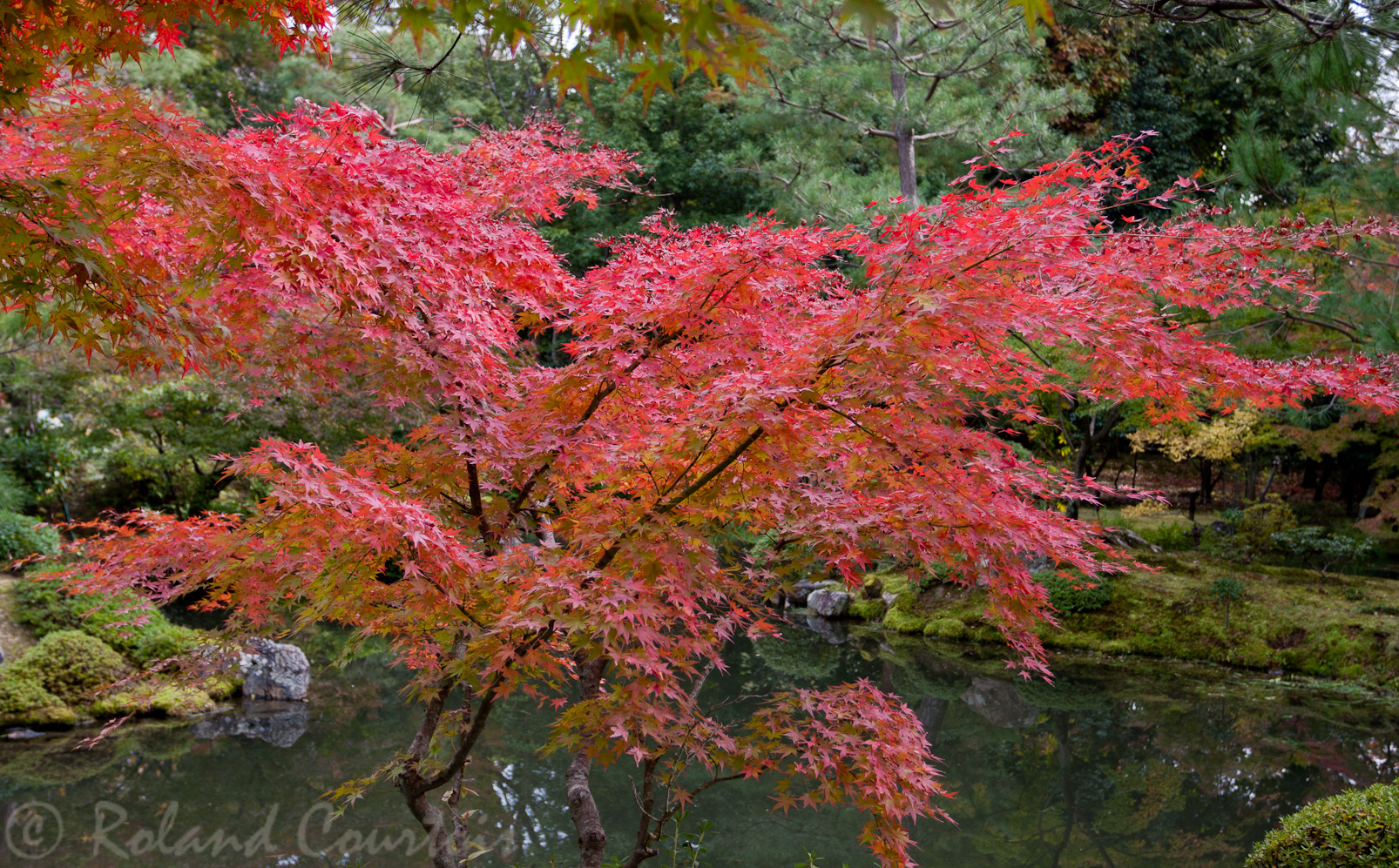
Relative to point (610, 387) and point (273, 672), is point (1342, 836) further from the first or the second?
point (273, 672)

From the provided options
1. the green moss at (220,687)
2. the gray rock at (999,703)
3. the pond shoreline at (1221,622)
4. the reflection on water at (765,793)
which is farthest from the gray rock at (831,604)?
the green moss at (220,687)

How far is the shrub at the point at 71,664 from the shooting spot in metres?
6.93

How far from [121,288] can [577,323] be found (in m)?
1.36

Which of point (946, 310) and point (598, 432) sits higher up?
point (946, 310)

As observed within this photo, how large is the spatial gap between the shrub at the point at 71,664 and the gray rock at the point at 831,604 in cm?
779

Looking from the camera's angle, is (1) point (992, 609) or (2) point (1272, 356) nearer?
(1) point (992, 609)

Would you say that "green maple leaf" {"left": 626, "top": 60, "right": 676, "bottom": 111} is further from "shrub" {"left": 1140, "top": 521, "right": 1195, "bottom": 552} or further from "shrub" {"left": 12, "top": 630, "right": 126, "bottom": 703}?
"shrub" {"left": 1140, "top": 521, "right": 1195, "bottom": 552}

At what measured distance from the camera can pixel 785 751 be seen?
308 centimetres

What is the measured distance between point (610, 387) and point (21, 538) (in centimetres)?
869

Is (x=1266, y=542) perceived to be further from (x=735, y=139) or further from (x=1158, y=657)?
(x=735, y=139)

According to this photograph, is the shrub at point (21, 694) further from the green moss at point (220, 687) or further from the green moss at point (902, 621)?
the green moss at point (902, 621)

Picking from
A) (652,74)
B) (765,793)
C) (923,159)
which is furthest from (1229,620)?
(652,74)

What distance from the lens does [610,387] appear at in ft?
10.3

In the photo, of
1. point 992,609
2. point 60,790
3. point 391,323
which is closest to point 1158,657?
point 992,609
